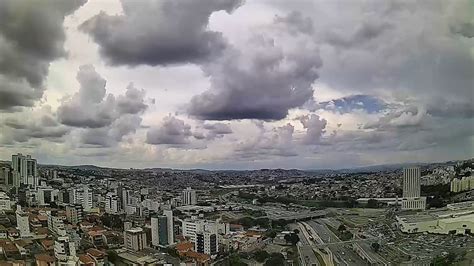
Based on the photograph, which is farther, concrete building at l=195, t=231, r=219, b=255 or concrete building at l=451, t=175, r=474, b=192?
concrete building at l=451, t=175, r=474, b=192

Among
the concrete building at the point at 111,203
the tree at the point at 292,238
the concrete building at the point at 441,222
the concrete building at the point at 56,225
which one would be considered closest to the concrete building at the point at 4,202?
the concrete building at the point at 56,225

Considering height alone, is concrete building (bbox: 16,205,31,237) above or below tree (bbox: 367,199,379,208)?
below

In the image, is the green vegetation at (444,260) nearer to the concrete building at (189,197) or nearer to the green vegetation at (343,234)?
the green vegetation at (343,234)

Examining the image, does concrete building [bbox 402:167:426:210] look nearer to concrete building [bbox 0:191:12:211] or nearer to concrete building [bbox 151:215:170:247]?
concrete building [bbox 151:215:170:247]

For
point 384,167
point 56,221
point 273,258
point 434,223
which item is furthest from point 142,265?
point 434,223

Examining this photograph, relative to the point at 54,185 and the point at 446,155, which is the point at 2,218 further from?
the point at 446,155

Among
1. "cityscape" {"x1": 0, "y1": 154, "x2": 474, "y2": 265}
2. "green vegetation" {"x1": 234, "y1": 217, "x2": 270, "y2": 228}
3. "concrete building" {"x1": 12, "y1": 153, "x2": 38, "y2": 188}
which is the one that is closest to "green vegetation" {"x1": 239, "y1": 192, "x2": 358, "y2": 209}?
"cityscape" {"x1": 0, "y1": 154, "x2": 474, "y2": 265}

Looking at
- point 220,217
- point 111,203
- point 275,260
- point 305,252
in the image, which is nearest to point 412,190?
point 305,252
